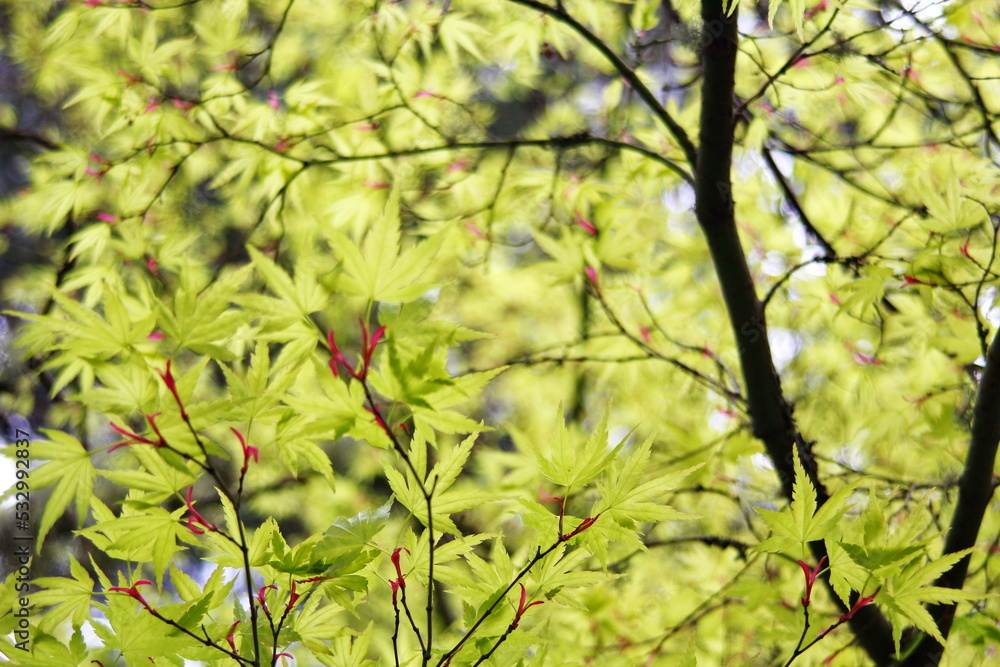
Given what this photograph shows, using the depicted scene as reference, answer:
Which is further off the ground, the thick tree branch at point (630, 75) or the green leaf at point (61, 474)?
the thick tree branch at point (630, 75)

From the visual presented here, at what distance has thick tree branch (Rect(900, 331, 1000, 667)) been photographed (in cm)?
94

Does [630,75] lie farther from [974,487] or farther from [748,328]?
[974,487]

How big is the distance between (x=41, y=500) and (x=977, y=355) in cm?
290

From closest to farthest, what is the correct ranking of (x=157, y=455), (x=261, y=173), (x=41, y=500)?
1. (x=157, y=455)
2. (x=261, y=173)
3. (x=41, y=500)

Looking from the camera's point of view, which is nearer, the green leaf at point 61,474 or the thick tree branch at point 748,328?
the green leaf at point 61,474

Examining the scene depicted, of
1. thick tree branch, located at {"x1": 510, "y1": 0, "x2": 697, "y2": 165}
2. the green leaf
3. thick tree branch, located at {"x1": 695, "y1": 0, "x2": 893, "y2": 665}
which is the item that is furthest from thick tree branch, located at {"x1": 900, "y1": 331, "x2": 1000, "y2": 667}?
the green leaf

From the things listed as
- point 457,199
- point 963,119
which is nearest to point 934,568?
point 457,199

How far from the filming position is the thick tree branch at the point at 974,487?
0.94m

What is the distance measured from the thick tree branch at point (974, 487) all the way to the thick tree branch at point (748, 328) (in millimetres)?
97

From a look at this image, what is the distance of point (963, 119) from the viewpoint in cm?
194

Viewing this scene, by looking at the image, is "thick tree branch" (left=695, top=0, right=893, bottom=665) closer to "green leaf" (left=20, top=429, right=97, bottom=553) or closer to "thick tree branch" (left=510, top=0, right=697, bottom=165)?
"thick tree branch" (left=510, top=0, right=697, bottom=165)

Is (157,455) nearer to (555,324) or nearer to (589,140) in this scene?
(589,140)

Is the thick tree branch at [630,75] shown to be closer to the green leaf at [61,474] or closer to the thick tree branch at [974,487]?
the thick tree branch at [974,487]

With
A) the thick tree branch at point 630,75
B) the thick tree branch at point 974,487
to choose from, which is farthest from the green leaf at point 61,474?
the thick tree branch at point 974,487
